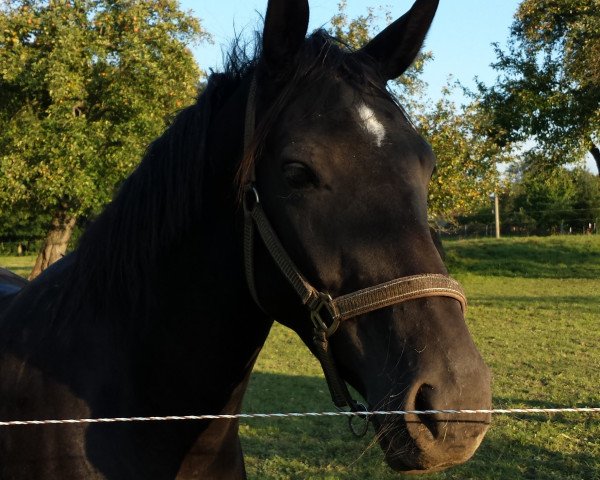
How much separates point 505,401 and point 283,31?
576cm

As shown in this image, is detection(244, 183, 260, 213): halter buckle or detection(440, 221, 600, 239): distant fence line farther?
detection(440, 221, 600, 239): distant fence line

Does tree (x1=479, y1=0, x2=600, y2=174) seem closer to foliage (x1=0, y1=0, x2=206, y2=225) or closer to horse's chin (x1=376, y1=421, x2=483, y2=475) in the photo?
foliage (x1=0, y1=0, x2=206, y2=225)

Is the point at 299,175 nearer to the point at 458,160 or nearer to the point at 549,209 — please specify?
the point at 458,160

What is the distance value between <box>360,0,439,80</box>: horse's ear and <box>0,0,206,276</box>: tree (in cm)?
1304

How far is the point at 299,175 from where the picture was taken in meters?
1.61

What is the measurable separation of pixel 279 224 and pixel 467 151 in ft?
55.2

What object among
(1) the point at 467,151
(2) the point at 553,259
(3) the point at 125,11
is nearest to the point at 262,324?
(3) the point at 125,11

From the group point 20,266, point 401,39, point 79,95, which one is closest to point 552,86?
point 79,95

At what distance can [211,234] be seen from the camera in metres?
1.88

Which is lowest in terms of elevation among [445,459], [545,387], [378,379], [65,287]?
[545,387]

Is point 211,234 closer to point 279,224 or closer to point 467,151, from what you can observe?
point 279,224

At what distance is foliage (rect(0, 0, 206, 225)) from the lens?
13992 mm

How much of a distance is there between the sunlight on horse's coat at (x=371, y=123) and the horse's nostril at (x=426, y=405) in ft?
2.14

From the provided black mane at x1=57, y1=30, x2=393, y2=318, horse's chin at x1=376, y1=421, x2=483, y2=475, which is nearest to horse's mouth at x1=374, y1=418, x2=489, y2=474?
horse's chin at x1=376, y1=421, x2=483, y2=475
